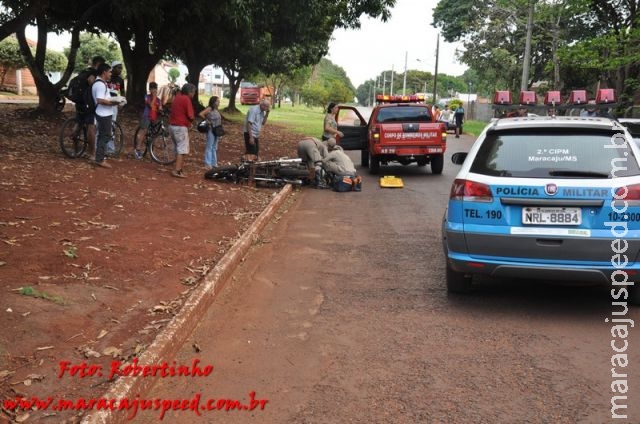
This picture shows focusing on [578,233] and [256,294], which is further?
[256,294]

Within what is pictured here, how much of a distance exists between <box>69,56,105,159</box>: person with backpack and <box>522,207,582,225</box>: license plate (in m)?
8.11

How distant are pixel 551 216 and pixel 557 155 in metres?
0.56

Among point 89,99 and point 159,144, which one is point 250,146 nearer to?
point 159,144

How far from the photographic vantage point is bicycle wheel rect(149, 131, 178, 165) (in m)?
12.4

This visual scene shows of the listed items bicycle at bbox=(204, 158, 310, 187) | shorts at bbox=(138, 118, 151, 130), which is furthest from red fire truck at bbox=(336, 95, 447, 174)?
shorts at bbox=(138, 118, 151, 130)

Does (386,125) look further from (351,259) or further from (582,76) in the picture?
(582,76)

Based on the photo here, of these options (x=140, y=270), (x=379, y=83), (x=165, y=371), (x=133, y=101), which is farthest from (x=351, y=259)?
(x=379, y=83)

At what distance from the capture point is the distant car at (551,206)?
486 cm

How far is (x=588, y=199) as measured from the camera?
4.86 metres

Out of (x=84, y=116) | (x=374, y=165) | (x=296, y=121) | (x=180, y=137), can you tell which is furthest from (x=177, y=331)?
(x=296, y=121)

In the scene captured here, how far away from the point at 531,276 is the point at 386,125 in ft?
32.3

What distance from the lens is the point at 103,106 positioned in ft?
34.0

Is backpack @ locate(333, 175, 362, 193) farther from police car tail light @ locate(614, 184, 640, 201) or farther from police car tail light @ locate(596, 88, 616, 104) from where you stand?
police car tail light @ locate(614, 184, 640, 201)

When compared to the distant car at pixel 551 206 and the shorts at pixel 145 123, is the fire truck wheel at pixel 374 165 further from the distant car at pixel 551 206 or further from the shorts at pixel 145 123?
the distant car at pixel 551 206
